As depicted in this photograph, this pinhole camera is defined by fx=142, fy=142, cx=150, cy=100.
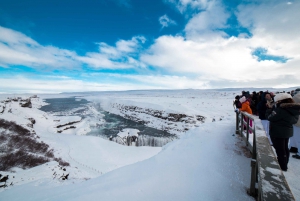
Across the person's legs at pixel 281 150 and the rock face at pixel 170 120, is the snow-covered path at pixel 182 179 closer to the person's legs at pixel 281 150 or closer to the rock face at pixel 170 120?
the person's legs at pixel 281 150

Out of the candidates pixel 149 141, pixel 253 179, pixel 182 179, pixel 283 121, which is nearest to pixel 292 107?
pixel 283 121

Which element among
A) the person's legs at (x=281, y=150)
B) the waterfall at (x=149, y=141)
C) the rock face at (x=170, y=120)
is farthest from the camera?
the rock face at (x=170, y=120)

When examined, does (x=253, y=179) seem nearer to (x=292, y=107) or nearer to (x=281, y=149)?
(x=281, y=149)

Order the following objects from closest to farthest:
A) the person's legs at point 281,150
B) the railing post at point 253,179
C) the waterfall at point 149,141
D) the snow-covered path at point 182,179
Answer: the railing post at point 253,179, the snow-covered path at point 182,179, the person's legs at point 281,150, the waterfall at point 149,141

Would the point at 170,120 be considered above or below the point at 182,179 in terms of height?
below

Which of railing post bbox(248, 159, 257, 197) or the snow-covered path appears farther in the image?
the snow-covered path

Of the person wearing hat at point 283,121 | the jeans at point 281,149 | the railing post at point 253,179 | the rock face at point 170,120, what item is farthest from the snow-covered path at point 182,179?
the rock face at point 170,120

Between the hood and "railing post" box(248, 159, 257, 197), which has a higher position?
the hood

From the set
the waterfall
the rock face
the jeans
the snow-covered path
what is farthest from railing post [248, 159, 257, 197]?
the rock face

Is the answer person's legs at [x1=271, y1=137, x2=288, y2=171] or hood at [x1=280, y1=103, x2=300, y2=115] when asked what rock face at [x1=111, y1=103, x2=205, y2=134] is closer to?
person's legs at [x1=271, y1=137, x2=288, y2=171]
